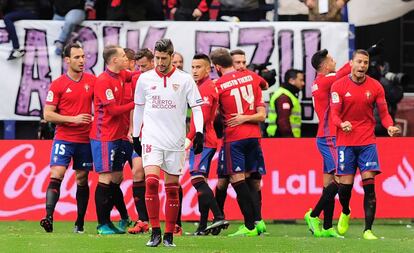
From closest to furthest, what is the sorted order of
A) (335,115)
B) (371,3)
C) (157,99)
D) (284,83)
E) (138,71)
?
1. (157,99)
2. (335,115)
3. (138,71)
4. (284,83)
5. (371,3)

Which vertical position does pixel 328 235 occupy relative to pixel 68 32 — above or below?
below

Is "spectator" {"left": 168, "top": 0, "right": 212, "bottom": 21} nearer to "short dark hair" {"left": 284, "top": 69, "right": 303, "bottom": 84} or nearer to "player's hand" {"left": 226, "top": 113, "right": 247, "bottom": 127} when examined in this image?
"short dark hair" {"left": 284, "top": 69, "right": 303, "bottom": 84}

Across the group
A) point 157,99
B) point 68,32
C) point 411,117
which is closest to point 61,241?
point 157,99

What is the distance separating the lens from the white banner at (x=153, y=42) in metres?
20.7

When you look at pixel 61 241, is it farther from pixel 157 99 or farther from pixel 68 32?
pixel 68 32

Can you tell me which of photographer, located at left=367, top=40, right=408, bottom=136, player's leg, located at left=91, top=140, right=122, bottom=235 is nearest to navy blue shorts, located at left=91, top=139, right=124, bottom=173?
player's leg, located at left=91, top=140, right=122, bottom=235

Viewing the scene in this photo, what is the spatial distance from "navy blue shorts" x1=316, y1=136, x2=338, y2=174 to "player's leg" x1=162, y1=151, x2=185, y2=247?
339 cm

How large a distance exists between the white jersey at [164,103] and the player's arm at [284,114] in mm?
5874

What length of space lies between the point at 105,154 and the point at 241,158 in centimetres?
178

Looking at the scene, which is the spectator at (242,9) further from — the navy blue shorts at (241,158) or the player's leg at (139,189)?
the player's leg at (139,189)

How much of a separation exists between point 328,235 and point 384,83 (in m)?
4.48

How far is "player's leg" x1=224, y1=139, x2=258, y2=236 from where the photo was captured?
16281 mm

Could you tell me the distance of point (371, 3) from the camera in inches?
856

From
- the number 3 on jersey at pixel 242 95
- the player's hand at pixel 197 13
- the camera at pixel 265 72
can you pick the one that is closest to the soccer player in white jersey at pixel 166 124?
the number 3 on jersey at pixel 242 95
